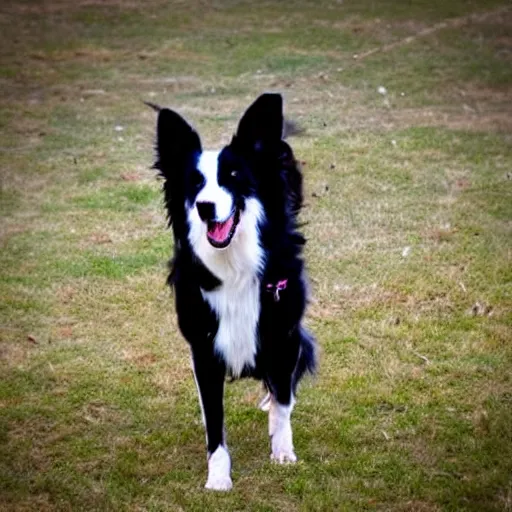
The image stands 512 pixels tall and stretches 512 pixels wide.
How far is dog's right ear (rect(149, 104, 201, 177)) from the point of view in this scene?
3.59 m

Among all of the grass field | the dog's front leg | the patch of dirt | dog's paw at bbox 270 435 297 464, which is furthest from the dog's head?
the patch of dirt

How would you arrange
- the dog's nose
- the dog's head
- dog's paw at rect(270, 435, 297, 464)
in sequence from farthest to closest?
dog's paw at rect(270, 435, 297, 464) → the dog's head → the dog's nose

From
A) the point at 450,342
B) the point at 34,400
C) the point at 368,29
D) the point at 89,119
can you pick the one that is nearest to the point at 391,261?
the point at 450,342

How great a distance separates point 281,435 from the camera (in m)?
3.99

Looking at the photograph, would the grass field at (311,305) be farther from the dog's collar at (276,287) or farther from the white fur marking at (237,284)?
the dog's collar at (276,287)

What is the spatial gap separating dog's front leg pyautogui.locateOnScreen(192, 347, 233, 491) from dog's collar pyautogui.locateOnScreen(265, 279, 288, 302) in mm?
378

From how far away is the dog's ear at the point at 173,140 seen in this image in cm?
359

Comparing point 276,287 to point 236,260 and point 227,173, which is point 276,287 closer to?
point 236,260

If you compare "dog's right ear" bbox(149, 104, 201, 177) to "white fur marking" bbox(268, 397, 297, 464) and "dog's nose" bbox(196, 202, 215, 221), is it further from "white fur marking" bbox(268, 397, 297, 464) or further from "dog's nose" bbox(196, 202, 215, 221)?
"white fur marking" bbox(268, 397, 297, 464)

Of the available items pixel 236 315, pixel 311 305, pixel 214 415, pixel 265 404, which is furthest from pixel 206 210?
pixel 311 305

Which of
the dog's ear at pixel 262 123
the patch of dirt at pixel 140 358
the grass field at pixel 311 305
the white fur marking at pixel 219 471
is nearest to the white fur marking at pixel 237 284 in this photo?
the dog's ear at pixel 262 123

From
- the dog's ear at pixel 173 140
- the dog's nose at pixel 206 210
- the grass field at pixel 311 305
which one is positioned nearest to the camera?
the dog's nose at pixel 206 210

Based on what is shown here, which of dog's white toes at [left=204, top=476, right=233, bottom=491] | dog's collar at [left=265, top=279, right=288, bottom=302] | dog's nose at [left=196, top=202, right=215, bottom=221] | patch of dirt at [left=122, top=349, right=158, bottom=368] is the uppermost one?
dog's nose at [left=196, top=202, right=215, bottom=221]

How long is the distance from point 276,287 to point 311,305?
6.66ft
